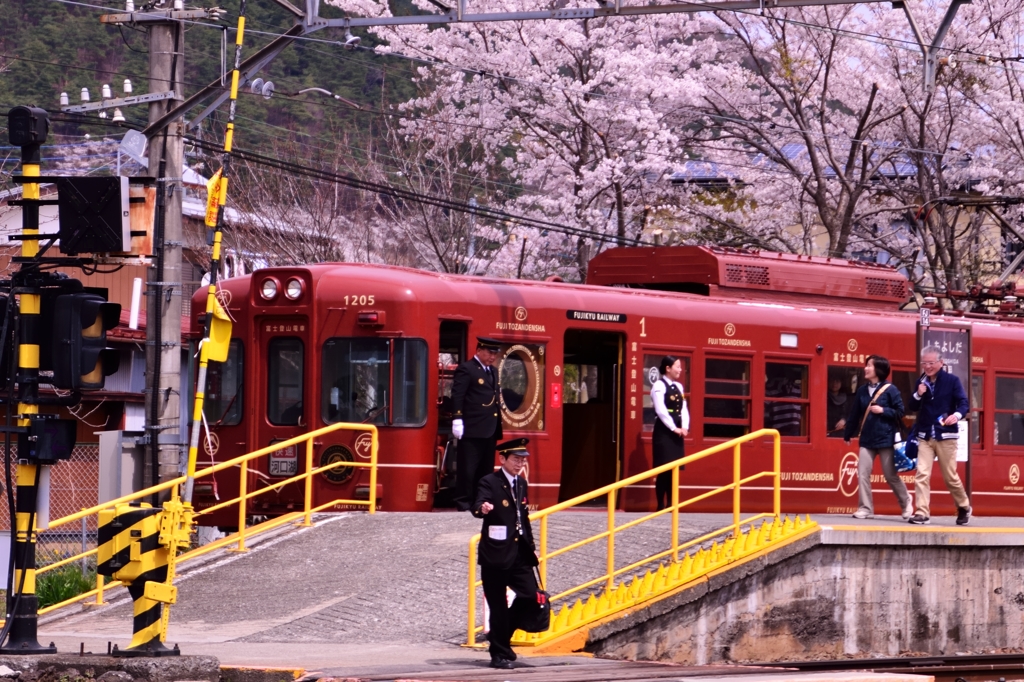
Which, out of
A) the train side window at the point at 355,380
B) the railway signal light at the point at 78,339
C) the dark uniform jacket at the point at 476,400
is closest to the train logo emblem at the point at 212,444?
the train side window at the point at 355,380

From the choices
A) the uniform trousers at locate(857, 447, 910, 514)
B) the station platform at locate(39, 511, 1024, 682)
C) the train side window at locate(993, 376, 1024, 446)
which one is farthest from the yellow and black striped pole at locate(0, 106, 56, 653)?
the train side window at locate(993, 376, 1024, 446)

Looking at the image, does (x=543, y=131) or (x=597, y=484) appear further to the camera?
(x=543, y=131)

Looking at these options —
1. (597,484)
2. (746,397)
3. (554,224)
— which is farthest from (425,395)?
(554,224)

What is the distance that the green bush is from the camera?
16859 millimetres

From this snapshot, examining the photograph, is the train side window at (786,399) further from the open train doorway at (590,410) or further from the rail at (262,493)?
the rail at (262,493)

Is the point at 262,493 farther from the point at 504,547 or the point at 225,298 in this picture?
the point at 504,547

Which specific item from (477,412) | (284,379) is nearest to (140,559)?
(477,412)

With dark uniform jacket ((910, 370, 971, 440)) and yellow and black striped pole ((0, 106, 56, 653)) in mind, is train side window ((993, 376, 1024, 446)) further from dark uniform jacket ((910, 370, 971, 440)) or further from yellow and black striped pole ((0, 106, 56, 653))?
yellow and black striped pole ((0, 106, 56, 653))

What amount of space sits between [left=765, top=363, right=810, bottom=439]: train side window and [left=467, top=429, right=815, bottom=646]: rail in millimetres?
4647

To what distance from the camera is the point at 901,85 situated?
3136 centimetres

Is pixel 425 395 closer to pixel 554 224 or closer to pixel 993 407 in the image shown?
pixel 993 407

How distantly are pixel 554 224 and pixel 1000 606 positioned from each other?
16101mm

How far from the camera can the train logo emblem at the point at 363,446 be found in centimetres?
1685

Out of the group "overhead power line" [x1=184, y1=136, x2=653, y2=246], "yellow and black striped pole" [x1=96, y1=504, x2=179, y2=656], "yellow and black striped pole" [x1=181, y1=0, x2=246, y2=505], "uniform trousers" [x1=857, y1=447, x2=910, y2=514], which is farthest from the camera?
"overhead power line" [x1=184, y1=136, x2=653, y2=246]
